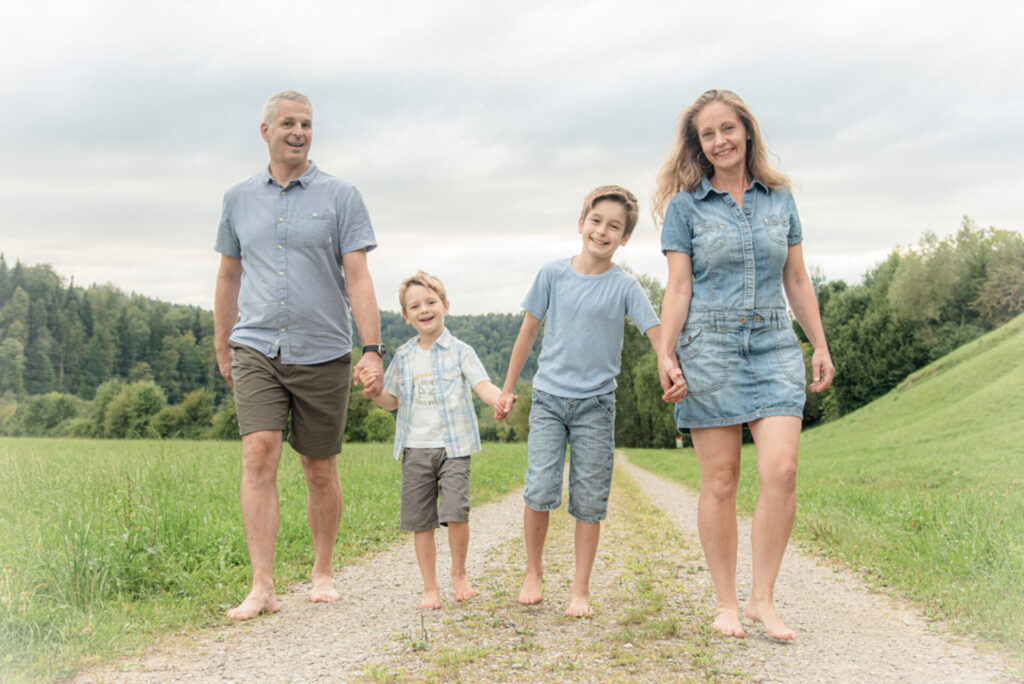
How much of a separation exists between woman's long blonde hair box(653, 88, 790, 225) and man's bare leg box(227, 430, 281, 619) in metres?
2.42

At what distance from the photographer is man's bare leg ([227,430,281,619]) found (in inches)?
166

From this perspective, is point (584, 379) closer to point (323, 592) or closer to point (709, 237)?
point (709, 237)

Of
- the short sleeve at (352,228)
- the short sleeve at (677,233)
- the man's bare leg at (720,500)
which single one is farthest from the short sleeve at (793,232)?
the short sleeve at (352,228)

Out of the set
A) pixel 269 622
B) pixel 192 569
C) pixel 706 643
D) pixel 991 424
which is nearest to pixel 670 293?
pixel 706 643

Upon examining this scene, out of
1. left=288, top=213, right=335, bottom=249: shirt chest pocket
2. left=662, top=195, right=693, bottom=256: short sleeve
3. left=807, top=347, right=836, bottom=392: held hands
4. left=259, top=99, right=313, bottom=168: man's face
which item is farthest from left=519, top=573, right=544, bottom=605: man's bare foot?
left=259, top=99, right=313, bottom=168: man's face

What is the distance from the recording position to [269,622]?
4020mm

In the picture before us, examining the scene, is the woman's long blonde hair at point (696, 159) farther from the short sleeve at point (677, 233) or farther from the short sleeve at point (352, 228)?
the short sleeve at point (352, 228)

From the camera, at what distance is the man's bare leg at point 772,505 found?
12.5 feet

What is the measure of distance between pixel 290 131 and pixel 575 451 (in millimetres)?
2351

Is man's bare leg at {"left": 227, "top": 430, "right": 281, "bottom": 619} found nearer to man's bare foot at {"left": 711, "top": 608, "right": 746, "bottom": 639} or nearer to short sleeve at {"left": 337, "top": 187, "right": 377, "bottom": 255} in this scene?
short sleeve at {"left": 337, "top": 187, "right": 377, "bottom": 255}

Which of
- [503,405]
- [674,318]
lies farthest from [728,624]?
[503,405]

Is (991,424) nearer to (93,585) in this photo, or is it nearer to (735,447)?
(735,447)

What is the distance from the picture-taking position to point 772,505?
152 inches

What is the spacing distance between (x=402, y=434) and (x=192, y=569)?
149 cm
